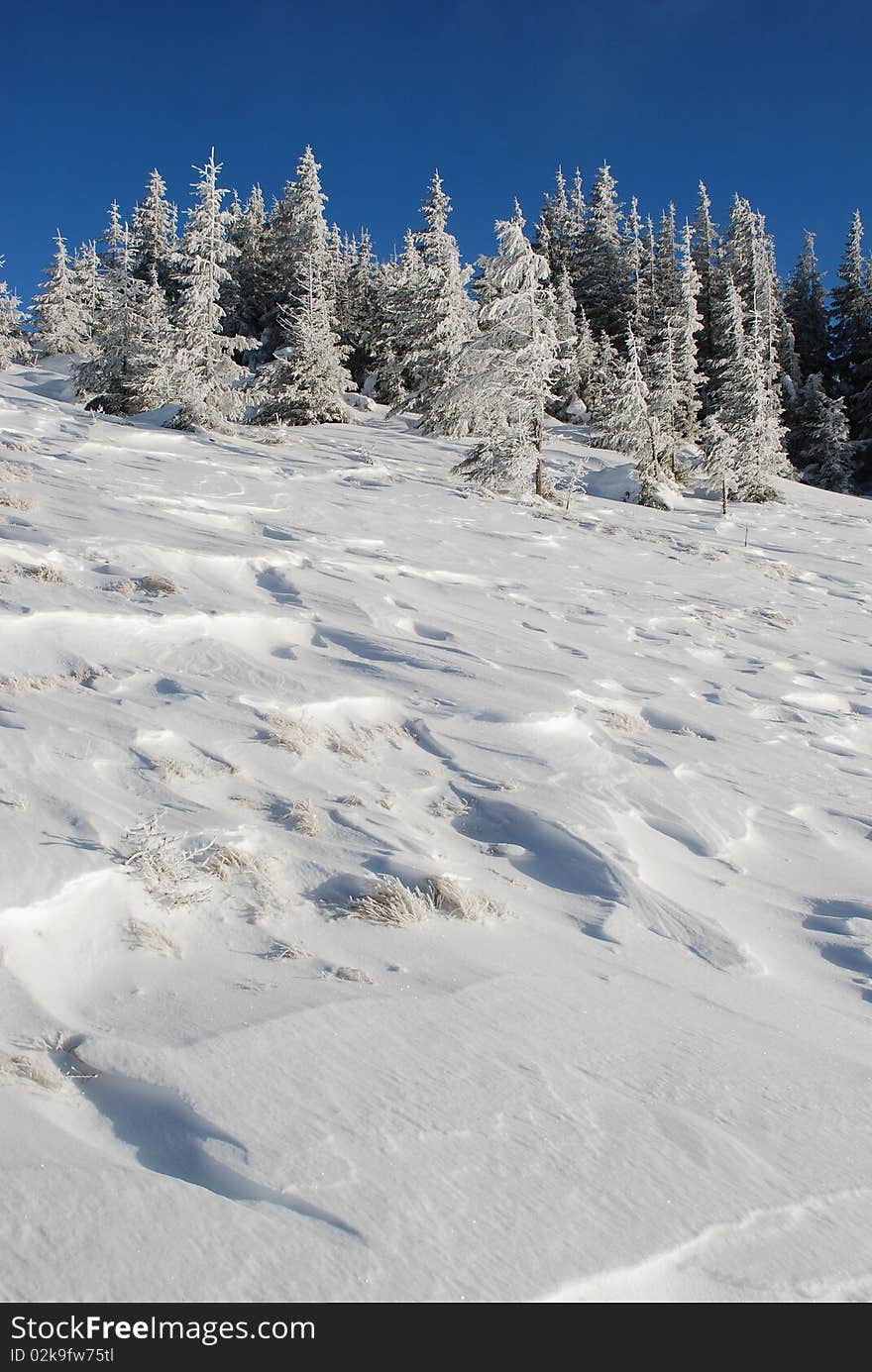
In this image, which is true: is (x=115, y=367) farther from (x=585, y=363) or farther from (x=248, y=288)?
(x=585, y=363)

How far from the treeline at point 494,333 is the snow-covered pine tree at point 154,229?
139mm

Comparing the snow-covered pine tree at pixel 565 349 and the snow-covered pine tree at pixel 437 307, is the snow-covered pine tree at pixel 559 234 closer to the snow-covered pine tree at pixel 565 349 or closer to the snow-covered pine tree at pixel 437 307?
the snow-covered pine tree at pixel 565 349

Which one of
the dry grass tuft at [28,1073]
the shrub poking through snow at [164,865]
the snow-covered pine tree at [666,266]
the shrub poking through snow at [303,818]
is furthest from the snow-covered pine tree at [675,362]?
the dry grass tuft at [28,1073]

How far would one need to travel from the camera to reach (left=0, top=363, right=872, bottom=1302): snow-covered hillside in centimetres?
185

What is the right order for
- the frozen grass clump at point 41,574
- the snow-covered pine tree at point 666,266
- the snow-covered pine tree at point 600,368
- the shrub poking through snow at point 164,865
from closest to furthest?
1. the shrub poking through snow at point 164,865
2. the frozen grass clump at point 41,574
3. the snow-covered pine tree at point 600,368
4. the snow-covered pine tree at point 666,266

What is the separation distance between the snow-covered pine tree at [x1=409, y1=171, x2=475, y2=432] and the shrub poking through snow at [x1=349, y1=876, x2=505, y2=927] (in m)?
28.8

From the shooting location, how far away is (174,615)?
19.6 feet

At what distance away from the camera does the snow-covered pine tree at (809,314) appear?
182ft

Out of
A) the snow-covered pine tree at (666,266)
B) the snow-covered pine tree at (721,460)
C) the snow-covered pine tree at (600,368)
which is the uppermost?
the snow-covered pine tree at (666,266)

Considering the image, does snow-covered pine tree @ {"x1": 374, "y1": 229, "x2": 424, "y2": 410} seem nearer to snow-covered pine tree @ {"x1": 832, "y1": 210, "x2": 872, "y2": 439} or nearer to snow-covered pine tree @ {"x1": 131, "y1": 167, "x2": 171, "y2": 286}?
snow-covered pine tree @ {"x1": 131, "y1": 167, "x2": 171, "y2": 286}

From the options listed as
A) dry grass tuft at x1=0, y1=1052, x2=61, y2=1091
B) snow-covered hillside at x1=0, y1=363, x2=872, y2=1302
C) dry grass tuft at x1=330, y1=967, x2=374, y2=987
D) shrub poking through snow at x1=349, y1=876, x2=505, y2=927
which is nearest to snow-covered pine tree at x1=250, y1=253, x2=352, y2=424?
snow-covered hillside at x1=0, y1=363, x2=872, y2=1302

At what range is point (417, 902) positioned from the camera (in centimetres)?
315

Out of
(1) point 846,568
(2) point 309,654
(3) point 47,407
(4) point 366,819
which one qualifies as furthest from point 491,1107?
(3) point 47,407

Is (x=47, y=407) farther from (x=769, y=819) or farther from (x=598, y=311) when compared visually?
(x=598, y=311)
